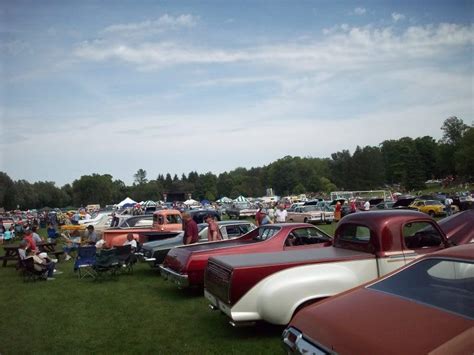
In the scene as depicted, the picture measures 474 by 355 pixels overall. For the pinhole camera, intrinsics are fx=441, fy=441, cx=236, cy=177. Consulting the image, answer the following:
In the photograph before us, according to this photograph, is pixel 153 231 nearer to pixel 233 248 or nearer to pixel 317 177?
pixel 233 248

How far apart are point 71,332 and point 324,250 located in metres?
4.49

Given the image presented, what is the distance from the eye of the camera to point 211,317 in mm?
7844

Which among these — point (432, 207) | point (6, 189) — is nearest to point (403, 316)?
point (432, 207)

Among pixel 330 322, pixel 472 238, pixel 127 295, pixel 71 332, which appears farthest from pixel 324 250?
pixel 127 295

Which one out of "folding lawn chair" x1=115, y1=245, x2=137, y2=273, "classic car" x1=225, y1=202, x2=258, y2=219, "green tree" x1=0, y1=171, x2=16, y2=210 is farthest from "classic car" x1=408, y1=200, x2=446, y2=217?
"green tree" x1=0, y1=171, x2=16, y2=210

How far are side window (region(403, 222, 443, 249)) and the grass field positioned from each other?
2.38m

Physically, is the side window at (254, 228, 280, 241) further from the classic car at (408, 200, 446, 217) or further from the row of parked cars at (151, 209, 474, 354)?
Result: the classic car at (408, 200, 446, 217)

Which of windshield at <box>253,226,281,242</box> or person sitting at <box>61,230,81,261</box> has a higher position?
windshield at <box>253,226,281,242</box>

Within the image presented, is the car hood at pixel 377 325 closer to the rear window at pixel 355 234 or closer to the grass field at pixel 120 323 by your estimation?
the grass field at pixel 120 323

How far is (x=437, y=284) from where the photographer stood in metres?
3.81

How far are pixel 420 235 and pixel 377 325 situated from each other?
4015 mm

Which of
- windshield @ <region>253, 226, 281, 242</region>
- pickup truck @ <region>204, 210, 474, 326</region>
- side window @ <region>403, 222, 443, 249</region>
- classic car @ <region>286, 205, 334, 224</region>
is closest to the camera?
pickup truck @ <region>204, 210, 474, 326</region>

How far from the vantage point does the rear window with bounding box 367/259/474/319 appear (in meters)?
3.45

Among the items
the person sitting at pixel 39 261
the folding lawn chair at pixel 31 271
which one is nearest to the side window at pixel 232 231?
the person sitting at pixel 39 261
